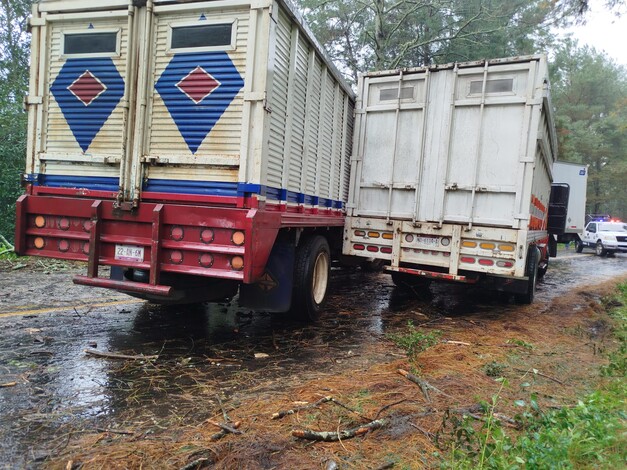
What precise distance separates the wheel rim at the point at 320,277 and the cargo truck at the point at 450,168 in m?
0.99

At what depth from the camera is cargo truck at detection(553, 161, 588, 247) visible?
16.9 meters

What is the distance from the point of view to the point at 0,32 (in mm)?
18406

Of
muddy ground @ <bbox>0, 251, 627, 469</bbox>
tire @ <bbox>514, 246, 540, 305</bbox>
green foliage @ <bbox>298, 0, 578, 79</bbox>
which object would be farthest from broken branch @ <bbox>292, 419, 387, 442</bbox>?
green foliage @ <bbox>298, 0, 578, 79</bbox>

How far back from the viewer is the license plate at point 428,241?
6.69 metres

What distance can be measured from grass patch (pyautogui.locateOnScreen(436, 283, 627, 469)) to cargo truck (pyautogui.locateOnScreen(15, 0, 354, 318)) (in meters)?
2.26

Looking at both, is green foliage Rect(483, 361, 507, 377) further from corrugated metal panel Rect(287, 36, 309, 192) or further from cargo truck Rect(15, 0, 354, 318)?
corrugated metal panel Rect(287, 36, 309, 192)

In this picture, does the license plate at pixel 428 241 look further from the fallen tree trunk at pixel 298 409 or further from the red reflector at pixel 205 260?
the fallen tree trunk at pixel 298 409

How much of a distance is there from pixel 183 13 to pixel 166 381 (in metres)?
3.56

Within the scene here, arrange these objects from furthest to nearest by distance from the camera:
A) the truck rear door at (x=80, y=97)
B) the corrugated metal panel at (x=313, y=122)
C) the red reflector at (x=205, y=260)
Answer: the corrugated metal panel at (x=313, y=122), the truck rear door at (x=80, y=97), the red reflector at (x=205, y=260)

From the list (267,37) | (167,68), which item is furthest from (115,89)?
(267,37)

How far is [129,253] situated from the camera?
453 cm

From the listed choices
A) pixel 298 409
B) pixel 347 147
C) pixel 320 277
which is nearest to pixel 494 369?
pixel 298 409

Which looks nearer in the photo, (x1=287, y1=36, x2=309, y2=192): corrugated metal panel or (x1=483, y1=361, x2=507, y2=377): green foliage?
(x1=483, y1=361, x2=507, y2=377): green foliage

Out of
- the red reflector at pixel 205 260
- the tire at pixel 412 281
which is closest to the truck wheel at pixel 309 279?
the red reflector at pixel 205 260
